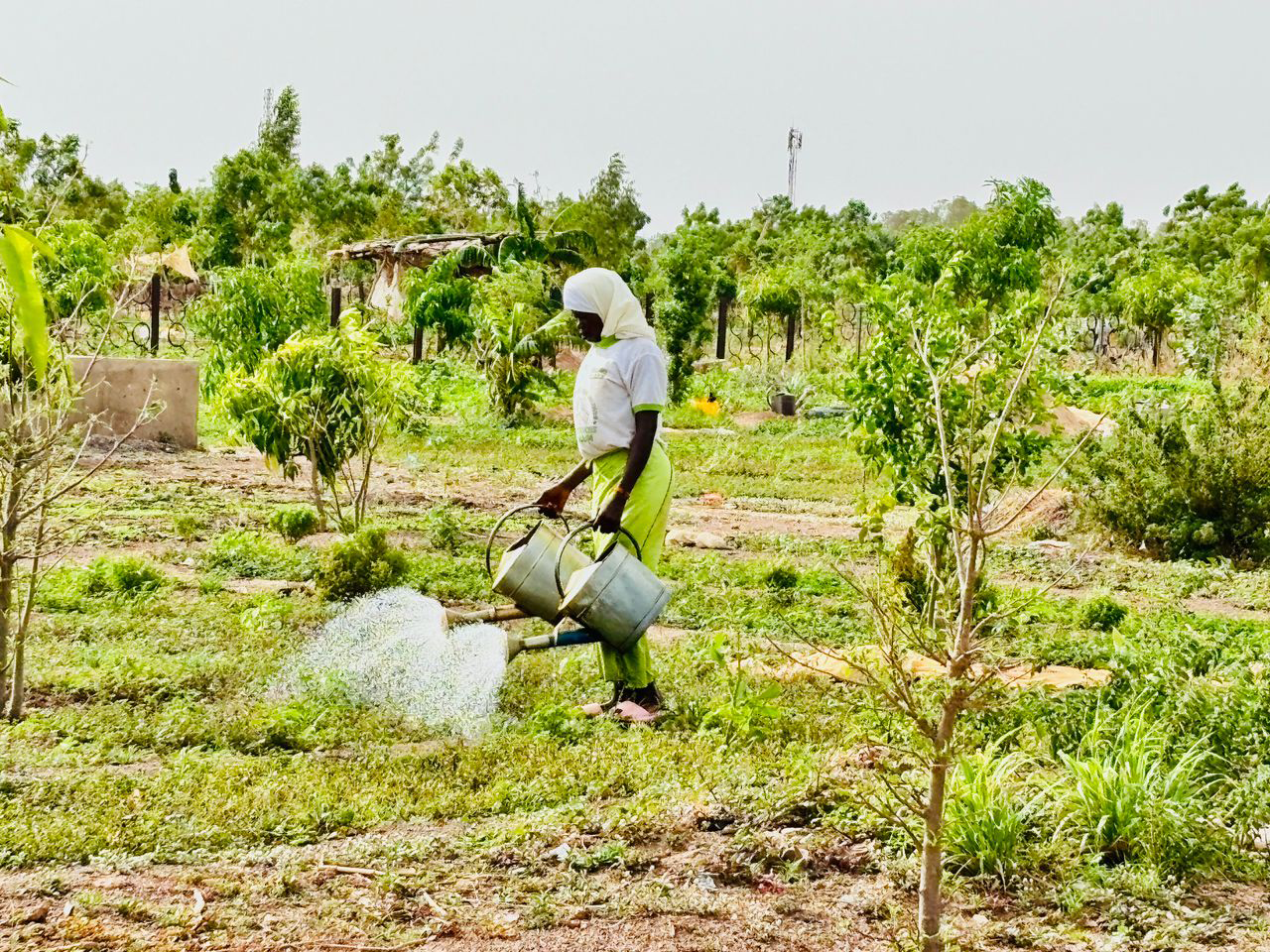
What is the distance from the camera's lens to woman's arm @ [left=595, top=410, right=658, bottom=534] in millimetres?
5453

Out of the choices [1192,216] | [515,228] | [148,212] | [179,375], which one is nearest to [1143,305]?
[515,228]

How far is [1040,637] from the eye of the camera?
6578 millimetres

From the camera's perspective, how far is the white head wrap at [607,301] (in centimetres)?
546

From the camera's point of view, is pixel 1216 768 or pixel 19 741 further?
pixel 19 741

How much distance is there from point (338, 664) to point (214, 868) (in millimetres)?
2483

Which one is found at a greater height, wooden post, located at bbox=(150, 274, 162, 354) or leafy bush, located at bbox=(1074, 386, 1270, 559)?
wooden post, located at bbox=(150, 274, 162, 354)

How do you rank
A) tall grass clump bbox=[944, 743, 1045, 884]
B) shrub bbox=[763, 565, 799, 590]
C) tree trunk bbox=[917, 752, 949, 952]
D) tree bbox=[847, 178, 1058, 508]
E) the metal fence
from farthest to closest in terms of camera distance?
1. the metal fence
2. shrub bbox=[763, 565, 799, 590]
3. tree bbox=[847, 178, 1058, 508]
4. tall grass clump bbox=[944, 743, 1045, 884]
5. tree trunk bbox=[917, 752, 949, 952]

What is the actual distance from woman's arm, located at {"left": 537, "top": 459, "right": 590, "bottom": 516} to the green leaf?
482 centimetres

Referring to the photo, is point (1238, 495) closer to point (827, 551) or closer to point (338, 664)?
point (827, 551)

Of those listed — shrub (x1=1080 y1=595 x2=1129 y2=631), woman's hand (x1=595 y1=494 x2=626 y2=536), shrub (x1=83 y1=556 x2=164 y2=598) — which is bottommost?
shrub (x1=1080 y1=595 x2=1129 y2=631)

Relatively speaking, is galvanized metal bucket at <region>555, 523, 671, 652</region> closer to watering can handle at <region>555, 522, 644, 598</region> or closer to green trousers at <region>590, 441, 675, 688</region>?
watering can handle at <region>555, 522, 644, 598</region>

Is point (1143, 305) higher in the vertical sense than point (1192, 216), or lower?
lower

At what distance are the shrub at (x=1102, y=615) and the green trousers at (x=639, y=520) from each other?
118 inches

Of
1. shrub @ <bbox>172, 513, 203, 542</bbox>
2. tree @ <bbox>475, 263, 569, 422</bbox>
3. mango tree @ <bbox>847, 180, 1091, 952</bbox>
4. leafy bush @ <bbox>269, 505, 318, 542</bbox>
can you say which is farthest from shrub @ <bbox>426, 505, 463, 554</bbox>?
tree @ <bbox>475, 263, 569, 422</bbox>
